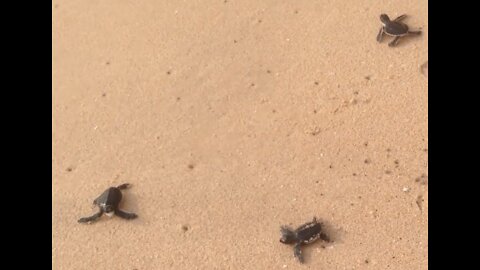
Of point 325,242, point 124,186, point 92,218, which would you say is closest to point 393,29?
point 325,242

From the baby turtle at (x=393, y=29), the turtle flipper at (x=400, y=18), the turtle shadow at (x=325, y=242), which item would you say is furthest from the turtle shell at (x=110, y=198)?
the turtle flipper at (x=400, y=18)

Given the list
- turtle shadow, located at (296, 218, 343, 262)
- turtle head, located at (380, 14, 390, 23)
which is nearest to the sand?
turtle shadow, located at (296, 218, 343, 262)

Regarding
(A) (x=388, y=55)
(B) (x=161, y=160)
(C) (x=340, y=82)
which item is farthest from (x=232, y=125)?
(A) (x=388, y=55)

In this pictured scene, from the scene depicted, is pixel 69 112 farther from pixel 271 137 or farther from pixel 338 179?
pixel 338 179

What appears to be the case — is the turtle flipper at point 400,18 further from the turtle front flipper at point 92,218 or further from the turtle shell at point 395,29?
Answer: the turtle front flipper at point 92,218

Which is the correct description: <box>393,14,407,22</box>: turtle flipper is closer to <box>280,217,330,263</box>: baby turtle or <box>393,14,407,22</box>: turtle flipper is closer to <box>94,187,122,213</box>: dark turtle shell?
<box>280,217,330,263</box>: baby turtle

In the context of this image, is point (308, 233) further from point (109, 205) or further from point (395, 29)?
point (395, 29)
